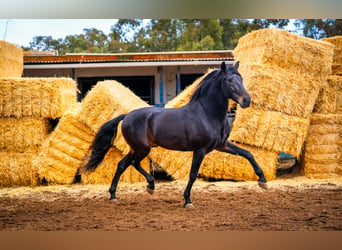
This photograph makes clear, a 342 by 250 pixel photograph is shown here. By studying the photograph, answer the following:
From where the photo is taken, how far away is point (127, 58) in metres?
6.89

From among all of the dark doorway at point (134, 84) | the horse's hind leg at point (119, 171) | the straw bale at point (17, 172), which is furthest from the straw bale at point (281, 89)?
the straw bale at point (17, 172)

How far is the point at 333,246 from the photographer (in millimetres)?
3957

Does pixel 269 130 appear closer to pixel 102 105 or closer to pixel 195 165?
pixel 195 165

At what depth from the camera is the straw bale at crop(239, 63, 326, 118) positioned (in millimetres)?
5551

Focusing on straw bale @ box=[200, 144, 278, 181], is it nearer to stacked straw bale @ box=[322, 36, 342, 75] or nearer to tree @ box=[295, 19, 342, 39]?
stacked straw bale @ box=[322, 36, 342, 75]

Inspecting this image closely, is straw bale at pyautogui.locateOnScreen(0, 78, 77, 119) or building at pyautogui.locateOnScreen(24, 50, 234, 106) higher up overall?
building at pyautogui.locateOnScreen(24, 50, 234, 106)

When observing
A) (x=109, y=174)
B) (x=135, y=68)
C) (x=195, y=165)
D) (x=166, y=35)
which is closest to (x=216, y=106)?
(x=195, y=165)

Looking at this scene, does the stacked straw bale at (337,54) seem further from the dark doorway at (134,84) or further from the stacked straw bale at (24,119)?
the stacked straw bale at (24,119)

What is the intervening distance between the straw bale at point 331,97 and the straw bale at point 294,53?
0.23 m

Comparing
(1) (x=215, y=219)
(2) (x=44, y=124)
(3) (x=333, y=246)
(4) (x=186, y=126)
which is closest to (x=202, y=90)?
(4) (x=186, y=126)

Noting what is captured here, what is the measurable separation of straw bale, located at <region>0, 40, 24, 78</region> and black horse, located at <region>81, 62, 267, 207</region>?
2643 mm

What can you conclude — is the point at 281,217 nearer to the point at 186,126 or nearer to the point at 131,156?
the point at 186,126

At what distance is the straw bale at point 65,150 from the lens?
18.9 feet

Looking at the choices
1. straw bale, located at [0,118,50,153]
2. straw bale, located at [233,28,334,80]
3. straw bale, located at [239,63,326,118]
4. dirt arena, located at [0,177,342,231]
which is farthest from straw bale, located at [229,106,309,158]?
straw bale, located at [0,118,50,153]
